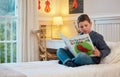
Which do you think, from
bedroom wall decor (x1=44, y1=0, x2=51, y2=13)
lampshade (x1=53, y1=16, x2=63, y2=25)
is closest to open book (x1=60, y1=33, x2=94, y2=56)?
lampshade (x1=53, y1=16, x2=63, y2=25)

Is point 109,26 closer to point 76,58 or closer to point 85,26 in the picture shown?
point 85,26

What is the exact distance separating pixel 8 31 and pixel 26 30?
33cm

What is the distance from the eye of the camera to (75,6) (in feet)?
15.4

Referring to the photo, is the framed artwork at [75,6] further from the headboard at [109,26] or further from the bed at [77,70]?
the bed at [77,70]

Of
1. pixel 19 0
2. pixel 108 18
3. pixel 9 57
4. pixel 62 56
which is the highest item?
pixel 19 0

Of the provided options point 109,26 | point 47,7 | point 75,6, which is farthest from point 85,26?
point 47,7

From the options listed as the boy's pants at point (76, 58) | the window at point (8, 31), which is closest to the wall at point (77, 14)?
the window at point (8, 31)

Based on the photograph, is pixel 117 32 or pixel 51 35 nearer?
pixel 117 32

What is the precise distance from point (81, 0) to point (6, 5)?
4.66 feet

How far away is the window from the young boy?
84.2 inches

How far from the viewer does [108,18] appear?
3.84 metres

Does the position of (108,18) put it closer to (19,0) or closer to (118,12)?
(118,12)

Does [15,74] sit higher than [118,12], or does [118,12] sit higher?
[118,12]

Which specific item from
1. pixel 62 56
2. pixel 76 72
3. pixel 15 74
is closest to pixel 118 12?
pixel 62 56
